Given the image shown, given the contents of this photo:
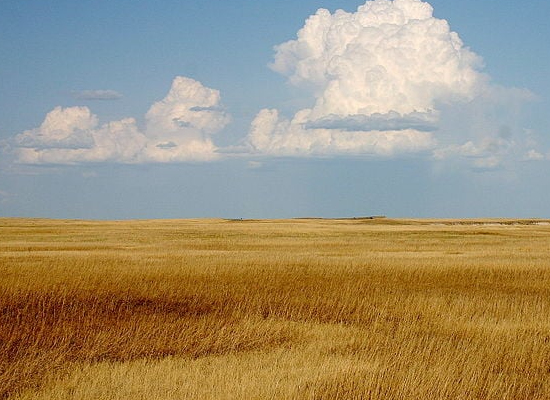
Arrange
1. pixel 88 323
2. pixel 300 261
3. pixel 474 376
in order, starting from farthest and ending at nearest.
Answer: pixel 300 261
pixel 88 323
pixel 474 376

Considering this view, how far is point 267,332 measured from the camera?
51.7 feet

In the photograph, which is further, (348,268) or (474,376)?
(348,268)

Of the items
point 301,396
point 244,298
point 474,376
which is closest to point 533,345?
point 474,376

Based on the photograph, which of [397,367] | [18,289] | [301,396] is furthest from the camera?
[18,289]

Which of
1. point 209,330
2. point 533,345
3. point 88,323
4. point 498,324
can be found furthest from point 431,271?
point 88,323

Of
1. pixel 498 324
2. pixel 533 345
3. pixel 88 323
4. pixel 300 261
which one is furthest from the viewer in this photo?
pixel 300 261

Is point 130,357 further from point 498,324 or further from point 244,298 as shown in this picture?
point 498,324

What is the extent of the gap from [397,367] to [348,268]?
42.6 feet

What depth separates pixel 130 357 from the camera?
13805 millimetres

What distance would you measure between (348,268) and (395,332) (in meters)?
9.66

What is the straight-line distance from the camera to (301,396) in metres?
11.0

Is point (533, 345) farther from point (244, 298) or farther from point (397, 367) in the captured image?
point (244, 298)

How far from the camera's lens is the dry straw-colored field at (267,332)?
11703 millimetres

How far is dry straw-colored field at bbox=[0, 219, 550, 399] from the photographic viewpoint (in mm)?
11703
